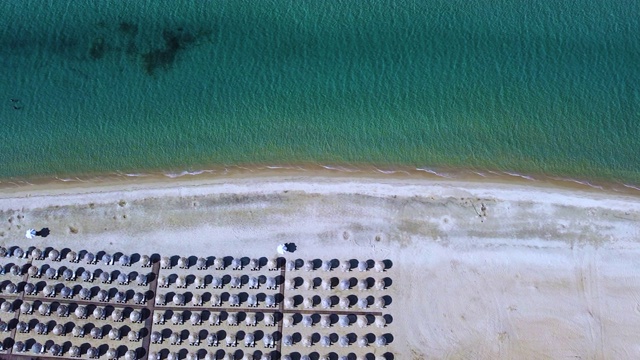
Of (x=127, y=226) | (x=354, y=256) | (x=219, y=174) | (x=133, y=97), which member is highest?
(x=133, y=97)

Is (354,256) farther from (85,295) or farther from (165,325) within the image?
(85,295)

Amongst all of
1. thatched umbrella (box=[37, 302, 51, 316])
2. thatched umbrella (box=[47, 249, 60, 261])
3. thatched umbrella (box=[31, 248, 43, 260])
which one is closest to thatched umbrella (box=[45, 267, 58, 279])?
thatched umbrella (box=[47, 249, 60, 261])

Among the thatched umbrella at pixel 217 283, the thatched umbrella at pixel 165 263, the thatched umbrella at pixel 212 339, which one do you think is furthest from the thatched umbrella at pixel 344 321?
the thatched umbrella at pixel 165 263

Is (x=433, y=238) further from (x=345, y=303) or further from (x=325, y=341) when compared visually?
(x=325, y=341)

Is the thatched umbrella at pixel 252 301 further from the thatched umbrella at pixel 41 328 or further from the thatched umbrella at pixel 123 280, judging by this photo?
the thatched umbrella at pixel 41 328

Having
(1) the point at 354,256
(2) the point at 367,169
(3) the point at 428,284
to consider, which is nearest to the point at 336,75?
(2) the point at 367,169

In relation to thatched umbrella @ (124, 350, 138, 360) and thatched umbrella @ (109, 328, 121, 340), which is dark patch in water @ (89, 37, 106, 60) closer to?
thatched umbrella @ (109, 328, 121, 340)
